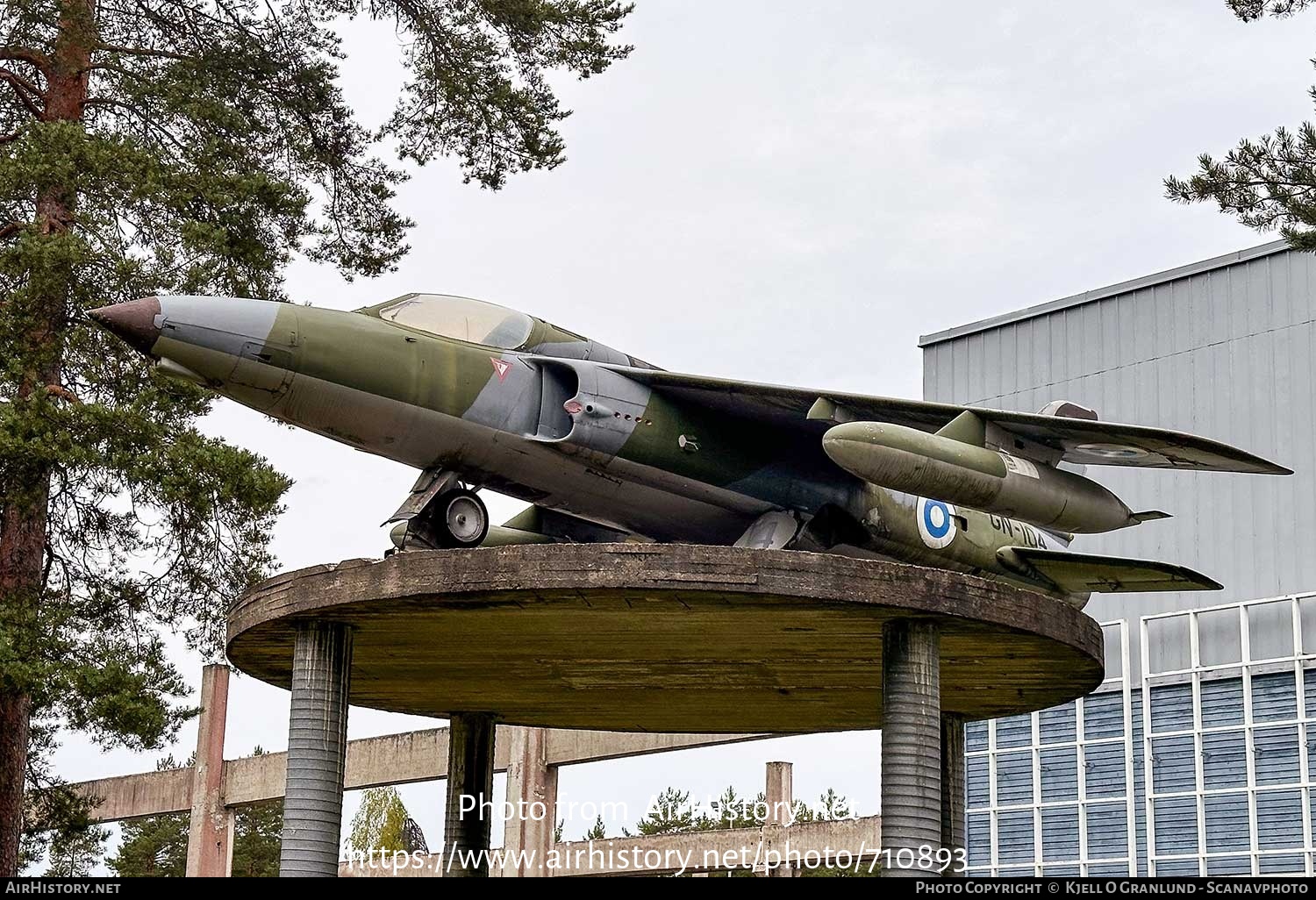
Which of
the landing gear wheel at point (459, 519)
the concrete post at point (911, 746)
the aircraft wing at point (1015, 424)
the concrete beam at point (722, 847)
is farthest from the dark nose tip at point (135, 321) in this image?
the concrete beam at point (722, 847)

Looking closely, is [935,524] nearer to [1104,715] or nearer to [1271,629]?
[1271,629]

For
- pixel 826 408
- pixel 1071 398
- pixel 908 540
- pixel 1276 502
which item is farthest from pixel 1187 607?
pixel 826 408

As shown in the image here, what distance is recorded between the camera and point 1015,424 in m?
13.1

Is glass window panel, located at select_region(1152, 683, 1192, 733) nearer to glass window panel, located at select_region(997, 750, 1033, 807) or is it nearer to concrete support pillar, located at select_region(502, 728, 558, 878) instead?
glass window panel, located at select_region(997, 750, 1033, 807)

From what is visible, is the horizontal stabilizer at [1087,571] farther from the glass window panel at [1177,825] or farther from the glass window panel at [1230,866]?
the glass window panel at [1177,825]

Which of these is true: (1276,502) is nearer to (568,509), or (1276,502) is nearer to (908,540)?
(908,540)

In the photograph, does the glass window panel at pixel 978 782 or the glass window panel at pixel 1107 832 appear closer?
the glass window panel at pixel 1107 832

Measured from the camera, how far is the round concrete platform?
1045 centimetres

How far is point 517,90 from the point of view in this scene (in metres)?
22.1

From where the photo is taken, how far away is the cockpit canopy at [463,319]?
43.2 feet

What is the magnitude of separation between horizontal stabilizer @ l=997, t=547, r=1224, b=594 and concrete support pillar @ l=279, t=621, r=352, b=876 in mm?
6949

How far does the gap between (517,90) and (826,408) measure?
1027cm

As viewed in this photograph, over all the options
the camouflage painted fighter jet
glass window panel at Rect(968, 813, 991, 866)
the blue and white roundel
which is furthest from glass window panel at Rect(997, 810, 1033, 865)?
the blue and white roundel

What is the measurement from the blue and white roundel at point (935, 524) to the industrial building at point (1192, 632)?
440 inches
